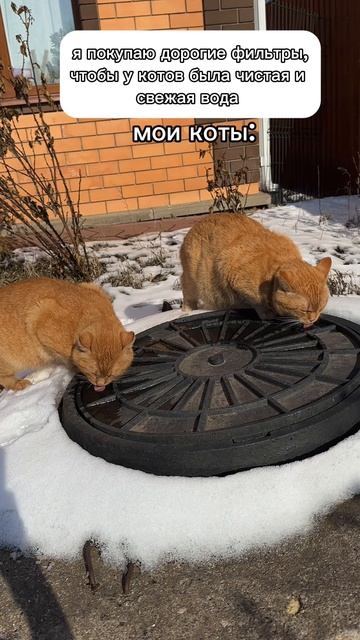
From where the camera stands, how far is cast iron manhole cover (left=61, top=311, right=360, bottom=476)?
1889mm

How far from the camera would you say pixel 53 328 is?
2809 mm

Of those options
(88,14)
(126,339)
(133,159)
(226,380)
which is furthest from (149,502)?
(88,14)

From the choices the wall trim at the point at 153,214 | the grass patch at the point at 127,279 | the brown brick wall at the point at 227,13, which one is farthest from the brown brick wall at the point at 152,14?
the grass patch at the point at 127,279

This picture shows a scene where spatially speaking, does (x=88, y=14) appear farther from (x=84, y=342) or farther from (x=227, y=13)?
(x=84, y=342)

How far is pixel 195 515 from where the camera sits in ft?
5.77

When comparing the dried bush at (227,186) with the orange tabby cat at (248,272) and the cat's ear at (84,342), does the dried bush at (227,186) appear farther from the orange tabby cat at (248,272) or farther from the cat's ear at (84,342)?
the cat's ear at (84,342)

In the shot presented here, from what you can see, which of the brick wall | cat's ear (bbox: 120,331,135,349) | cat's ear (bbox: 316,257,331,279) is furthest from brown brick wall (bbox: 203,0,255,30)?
cat's ear (bbox: 120,331,135,349)

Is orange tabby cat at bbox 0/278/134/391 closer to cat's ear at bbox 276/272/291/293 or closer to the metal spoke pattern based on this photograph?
the metal spoke pattern

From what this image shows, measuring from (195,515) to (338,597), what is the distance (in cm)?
51

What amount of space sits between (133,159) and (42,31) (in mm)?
2014

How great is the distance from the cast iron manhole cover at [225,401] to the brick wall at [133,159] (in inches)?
167

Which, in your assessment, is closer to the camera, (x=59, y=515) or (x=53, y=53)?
(x=59, y=515)

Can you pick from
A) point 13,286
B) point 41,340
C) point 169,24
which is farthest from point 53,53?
point 41,340

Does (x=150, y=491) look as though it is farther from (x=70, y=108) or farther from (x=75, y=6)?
(x=75, y=6)
